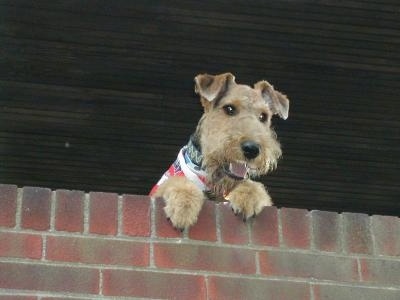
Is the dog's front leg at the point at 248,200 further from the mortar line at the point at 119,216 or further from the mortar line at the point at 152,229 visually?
the mortar line at the point at 119,216

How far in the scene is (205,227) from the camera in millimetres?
3650

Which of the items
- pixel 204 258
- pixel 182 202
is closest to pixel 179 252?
pixel 204 258

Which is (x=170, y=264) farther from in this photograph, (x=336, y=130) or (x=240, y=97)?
(x=336, y=130)

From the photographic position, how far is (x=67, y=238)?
3.47 meters

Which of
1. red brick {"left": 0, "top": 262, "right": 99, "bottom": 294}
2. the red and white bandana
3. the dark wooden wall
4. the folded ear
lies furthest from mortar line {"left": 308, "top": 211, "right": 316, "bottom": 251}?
the dark wooden wall

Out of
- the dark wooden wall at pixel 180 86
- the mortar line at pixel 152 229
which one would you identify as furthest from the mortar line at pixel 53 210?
the dark wooden wall at pixel 180 86

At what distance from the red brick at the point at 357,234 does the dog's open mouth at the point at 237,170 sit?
0.74m

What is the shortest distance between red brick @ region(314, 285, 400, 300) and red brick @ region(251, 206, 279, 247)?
0.86ft

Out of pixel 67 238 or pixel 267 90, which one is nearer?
pixel 67 238

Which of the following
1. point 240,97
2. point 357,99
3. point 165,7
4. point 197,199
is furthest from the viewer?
point 357,99

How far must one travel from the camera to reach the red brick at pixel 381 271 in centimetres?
370

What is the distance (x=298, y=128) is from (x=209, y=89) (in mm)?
1749

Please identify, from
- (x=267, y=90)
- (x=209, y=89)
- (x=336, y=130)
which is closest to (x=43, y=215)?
(x=209, y=89)

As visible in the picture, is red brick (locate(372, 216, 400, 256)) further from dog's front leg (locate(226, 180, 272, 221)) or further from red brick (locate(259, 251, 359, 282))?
dog's front leg (locate(226, 180, 272, 221))
